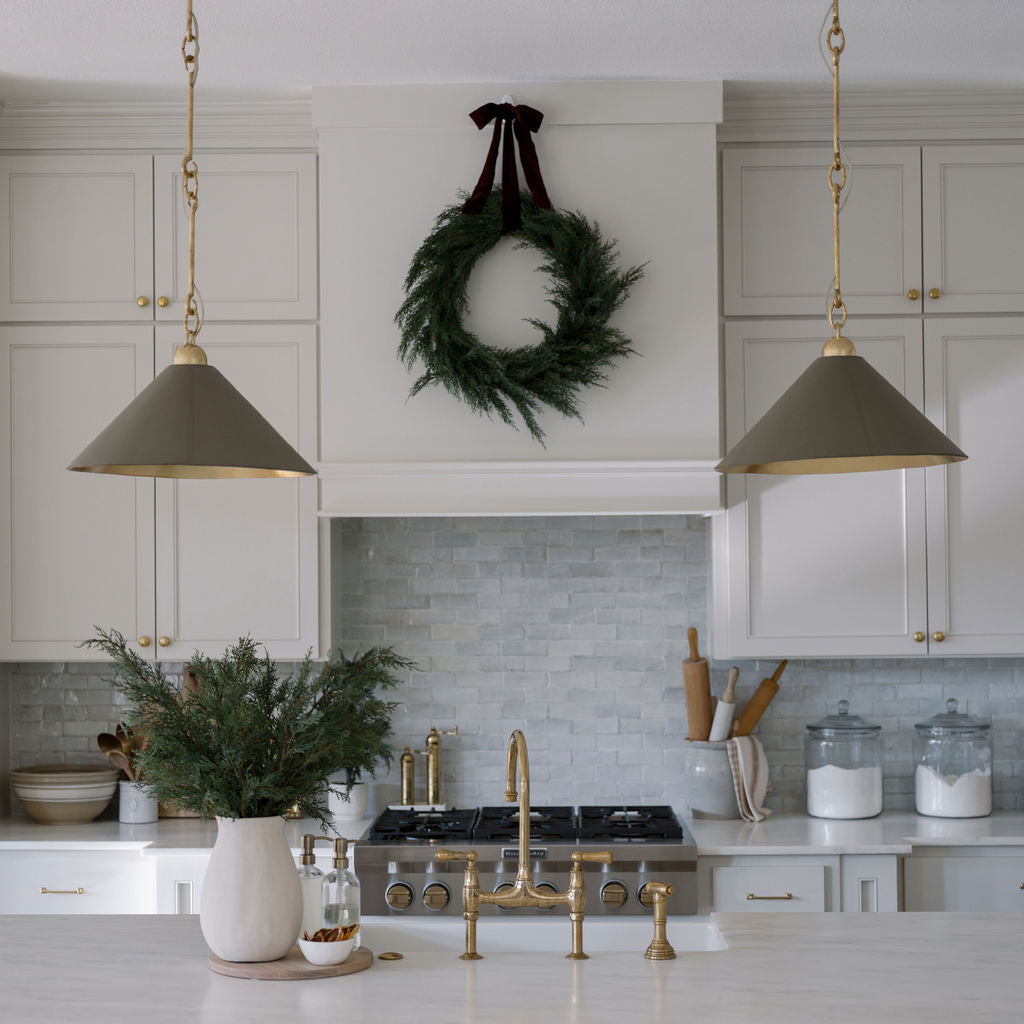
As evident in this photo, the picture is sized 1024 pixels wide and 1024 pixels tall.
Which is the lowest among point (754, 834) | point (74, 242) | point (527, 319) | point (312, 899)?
point (754, 834)

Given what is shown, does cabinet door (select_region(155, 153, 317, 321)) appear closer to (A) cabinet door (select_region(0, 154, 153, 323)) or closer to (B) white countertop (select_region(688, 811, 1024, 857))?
(A) cabinet door (select_region(0, 154, 153, 323))

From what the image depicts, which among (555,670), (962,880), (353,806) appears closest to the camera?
(962,880)

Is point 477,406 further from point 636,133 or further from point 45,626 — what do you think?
point 45,626

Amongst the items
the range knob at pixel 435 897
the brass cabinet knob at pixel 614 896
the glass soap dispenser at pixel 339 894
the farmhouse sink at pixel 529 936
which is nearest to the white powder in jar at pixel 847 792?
the farmhouse sink at pixel 529 936

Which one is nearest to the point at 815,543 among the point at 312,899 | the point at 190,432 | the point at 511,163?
the point at 511,163

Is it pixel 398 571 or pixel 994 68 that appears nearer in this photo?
pixel 994 68

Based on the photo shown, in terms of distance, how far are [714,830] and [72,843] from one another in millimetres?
1770

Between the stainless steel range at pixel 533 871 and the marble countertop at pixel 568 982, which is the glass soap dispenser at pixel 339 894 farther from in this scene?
the stainless steel range at pixel 533 871

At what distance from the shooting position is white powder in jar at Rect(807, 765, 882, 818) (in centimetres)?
342

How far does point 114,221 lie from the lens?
3.46 m

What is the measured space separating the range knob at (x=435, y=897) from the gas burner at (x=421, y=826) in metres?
0.13

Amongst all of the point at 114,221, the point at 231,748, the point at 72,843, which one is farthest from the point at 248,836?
the point at 114,221

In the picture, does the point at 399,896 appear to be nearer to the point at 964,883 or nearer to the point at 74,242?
the point at 964,883

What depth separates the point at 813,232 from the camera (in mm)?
3441
